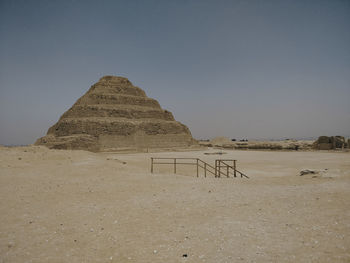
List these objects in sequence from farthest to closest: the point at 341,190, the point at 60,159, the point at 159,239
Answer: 1. the point at 60,159
2. the point at 341,190
3. the point at 159,239

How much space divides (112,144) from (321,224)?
124 ft

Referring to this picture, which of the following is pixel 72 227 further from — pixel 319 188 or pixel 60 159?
pixel 60 159

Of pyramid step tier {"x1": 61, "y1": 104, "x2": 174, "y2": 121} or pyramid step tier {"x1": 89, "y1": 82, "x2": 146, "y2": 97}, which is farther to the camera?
pyramid step tier {"x1": 89, "y1": 82, "x2": 146, "y2": 97}

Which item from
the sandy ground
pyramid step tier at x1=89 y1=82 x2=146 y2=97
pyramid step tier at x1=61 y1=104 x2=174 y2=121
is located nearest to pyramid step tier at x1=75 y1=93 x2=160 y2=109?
pyramid step tier at x1=61 y1=104 x2=174 y2=121

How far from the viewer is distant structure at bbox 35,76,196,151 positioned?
38.2 metres

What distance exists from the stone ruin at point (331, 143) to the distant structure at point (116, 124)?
25.0 metres

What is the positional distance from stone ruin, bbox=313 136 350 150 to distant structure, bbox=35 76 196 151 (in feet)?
82.2

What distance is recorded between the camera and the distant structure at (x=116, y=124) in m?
38.2

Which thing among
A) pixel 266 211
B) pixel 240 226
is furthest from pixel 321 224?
pixel 240 226

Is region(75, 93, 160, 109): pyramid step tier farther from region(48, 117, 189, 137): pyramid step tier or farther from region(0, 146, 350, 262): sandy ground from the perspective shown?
region(0, 146, 350, 262): sandy ground

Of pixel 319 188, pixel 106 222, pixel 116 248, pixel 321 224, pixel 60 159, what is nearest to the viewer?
pixel 116 248

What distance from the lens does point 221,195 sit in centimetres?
758

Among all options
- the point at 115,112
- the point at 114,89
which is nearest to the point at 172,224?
the point at 115,112

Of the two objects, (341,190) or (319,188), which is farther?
(319,188)
